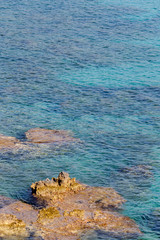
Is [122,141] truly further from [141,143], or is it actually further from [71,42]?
[71,42]

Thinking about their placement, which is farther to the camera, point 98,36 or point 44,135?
point 98,36

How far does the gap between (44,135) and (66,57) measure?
446 inches

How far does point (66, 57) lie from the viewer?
27.4m

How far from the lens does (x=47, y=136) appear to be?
55.8 feet

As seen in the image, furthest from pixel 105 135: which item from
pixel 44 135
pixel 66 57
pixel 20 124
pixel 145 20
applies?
pixel 145 20

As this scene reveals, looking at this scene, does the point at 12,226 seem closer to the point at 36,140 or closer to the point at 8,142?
the point at 8,142

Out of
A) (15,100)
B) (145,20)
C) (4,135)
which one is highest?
(145,20)

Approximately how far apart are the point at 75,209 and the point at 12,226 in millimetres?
1910

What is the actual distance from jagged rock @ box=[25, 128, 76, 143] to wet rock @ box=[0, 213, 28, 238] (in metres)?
5.52

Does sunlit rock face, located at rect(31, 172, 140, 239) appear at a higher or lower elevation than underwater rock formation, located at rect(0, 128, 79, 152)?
lower

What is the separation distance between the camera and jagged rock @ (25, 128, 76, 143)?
656 inches

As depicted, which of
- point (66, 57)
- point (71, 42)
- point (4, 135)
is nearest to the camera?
point (4, 135)

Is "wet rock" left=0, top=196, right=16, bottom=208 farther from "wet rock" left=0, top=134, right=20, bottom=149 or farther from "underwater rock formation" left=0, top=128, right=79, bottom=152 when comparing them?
"wet rock" left=0, top=134, right=20, bottom=149

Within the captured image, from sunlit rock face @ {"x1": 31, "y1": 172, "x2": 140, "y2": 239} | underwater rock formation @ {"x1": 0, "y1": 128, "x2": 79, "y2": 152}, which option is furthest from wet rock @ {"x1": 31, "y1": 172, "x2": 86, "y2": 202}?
underwater rock formation @ {"x1": 0, "y1": 128, "x2": 79, "y2": 152}
